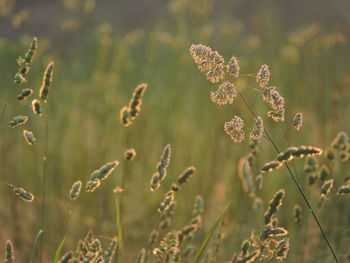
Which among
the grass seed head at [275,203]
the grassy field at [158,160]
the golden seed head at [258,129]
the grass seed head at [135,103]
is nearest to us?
the golden seed head at [258,129]

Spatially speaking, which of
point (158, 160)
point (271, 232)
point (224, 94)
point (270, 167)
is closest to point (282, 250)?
point (271, 232)

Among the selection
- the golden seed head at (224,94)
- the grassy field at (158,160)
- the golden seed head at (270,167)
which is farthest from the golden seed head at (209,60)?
the grassy field at (158,160)

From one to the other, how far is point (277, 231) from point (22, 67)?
56 cm

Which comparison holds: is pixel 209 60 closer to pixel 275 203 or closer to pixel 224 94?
pixel 224 94

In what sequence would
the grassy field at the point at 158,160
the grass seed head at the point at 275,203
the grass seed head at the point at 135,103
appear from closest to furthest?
the grass seed head at the point at 275,203 < the grass seed head at the point at 135,103 < the grassy field at the point at 158,160

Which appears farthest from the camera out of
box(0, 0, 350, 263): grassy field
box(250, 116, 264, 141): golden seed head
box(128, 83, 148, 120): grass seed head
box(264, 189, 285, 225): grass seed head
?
box(0, 0, 350, 263): grassy field

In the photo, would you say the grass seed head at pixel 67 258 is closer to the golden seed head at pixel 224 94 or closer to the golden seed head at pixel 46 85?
the golden seed head at pixel 46 85

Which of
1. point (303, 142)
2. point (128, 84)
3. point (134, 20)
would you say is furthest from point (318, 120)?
point (134, 20)

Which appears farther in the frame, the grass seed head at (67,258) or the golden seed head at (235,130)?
the grass seed head at (67,258)

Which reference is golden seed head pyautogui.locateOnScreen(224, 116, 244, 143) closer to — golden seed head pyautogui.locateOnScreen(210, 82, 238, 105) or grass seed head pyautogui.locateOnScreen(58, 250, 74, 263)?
golden seed head pyautogui.locateOnScreen(210, 82, 238, 105)

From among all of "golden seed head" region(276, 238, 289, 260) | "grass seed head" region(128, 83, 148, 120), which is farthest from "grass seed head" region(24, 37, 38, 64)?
"golden seed head" region(276, 238, 289, 260)

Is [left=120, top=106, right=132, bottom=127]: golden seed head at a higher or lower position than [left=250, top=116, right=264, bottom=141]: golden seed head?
higher

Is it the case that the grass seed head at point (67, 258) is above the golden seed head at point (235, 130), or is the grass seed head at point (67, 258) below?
below

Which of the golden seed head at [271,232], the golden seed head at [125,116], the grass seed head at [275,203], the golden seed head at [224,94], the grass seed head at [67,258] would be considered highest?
the golden seed head at [125,116]
